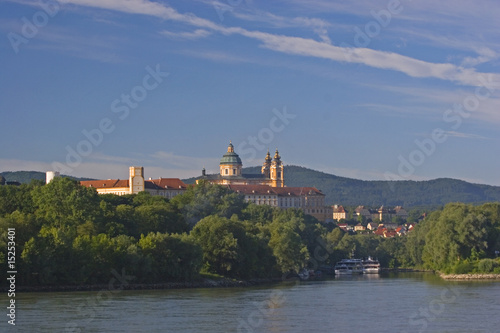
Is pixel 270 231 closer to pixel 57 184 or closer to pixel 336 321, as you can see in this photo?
pixel 57 184

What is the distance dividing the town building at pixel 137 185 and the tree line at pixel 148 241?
175 feet

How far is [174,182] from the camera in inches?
6540

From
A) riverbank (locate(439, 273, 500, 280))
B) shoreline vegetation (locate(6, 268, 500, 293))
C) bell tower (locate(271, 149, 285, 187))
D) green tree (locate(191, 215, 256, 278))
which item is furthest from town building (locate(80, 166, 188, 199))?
riverbank (locate(439, 273, 500, 280))

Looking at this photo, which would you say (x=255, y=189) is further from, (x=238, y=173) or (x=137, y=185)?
(x=137, y=185)

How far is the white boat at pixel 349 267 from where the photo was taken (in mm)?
104438

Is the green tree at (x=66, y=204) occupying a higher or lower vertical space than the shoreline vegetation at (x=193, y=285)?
higher

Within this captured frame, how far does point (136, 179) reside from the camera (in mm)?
149375

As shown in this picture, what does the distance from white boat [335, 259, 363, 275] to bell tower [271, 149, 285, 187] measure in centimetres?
8205

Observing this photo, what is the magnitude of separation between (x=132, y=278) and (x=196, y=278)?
6168mm

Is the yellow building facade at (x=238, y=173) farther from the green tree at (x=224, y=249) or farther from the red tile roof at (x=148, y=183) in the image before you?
the green tree at (x=224, y=249)

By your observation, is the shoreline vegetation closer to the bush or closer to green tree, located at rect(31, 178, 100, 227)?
the bush

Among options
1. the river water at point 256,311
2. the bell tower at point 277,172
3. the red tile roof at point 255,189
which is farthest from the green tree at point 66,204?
the bell tower at point 277,172

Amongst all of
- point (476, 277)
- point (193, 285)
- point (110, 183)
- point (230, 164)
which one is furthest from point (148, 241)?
point (230, 164)

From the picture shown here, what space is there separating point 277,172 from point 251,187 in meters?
20.5
